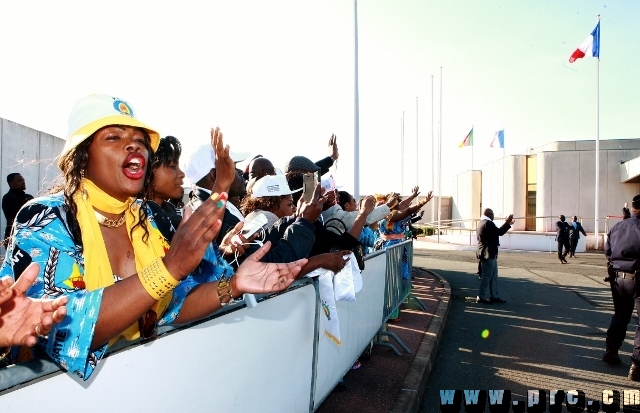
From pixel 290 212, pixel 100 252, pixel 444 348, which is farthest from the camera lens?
pixel 444 348

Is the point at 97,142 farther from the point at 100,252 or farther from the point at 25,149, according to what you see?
the point at 25,149

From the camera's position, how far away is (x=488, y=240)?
34.6ft

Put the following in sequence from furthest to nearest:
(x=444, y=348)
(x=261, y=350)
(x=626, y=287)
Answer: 1. (x=444, y=348)
2. (x=626, y=287)
3. (x=261, y=350)

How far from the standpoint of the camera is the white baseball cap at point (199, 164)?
3.36 meters

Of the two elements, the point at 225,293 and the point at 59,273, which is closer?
the point at 59,273

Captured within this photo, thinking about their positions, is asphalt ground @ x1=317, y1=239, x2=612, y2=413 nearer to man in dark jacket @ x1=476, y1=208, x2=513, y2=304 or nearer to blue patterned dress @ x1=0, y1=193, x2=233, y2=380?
man in dark jacket @ x1=476, y1=208, x2=513, y2=304

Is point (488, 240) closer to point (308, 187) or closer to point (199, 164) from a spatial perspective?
point (308, 187)

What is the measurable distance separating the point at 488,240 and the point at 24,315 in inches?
401

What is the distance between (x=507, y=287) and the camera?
12.6 meters

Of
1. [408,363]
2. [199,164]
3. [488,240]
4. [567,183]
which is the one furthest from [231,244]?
[567,183]

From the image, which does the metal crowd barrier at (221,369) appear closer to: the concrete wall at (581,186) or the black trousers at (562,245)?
the black trousers at (562,245)

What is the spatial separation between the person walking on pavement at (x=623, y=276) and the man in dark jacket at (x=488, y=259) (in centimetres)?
389

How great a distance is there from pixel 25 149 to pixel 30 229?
44.0ft

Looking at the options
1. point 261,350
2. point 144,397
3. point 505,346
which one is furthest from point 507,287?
point 144,397
